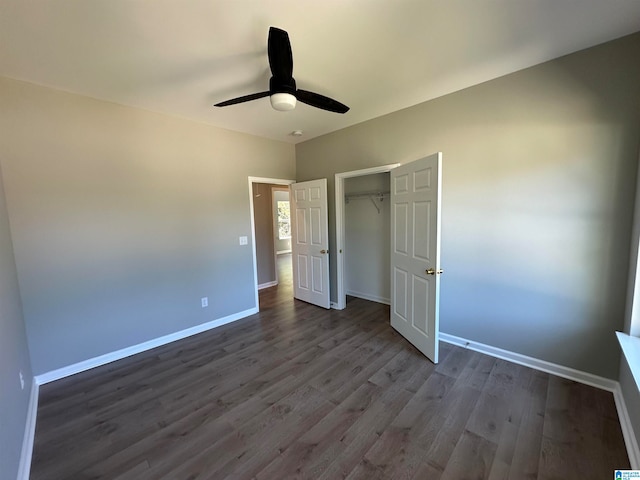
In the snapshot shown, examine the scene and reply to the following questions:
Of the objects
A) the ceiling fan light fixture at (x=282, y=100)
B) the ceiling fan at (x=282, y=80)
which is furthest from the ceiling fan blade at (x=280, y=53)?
the ceiling fan light fixture at (x=282, y=100)

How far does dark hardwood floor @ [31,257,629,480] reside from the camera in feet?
5.27

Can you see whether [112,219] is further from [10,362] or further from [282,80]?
[282,80]

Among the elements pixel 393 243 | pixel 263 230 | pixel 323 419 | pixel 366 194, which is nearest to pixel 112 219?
pixel 323 419

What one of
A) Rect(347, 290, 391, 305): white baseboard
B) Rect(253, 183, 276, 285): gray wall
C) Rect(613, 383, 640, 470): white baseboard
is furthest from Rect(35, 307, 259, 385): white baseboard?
Rect(613, 383, 640, 470): white baseboard

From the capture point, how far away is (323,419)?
1.98 m

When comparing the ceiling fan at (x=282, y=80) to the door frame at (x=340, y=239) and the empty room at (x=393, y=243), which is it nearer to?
the empty room at (x=393, y=243)

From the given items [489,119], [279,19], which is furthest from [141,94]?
[489,119]

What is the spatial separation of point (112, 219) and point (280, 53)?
2497 millimetres

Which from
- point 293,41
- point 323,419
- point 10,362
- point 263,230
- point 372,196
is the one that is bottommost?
point 323,419

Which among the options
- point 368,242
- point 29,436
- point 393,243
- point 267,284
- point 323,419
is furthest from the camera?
point 267,284

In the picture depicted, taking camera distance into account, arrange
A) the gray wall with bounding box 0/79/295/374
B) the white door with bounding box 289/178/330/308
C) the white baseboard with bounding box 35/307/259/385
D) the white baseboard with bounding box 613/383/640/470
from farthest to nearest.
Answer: the white door with bounding box 289/178/330/308
the white baseboard with bounding box 35/307/259/385
the gray wall with bounding box 0/79/295/374
the white baseboard with bounding box 613/383/640/470

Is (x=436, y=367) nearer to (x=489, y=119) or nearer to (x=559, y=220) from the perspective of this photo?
(x=559, y=220)

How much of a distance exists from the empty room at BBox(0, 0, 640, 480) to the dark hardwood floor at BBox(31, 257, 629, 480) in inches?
0.7

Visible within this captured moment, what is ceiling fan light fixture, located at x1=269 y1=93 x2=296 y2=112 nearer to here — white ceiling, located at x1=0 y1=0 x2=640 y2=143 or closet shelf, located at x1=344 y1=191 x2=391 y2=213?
white ceiling, located at x1=0 y1=0 x2=640 y2=143
